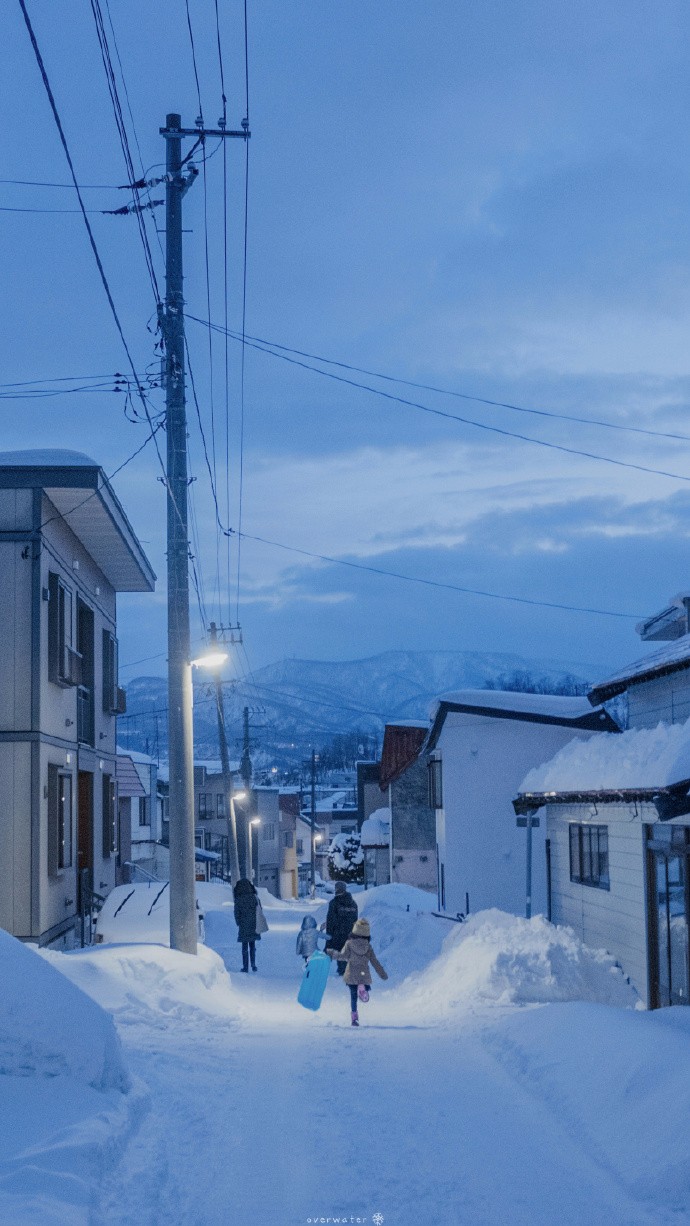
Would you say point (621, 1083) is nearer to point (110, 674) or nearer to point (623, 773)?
point (623, 773)

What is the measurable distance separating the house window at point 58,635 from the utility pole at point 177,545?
8.42 feet

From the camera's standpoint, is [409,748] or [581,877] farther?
[409,748]

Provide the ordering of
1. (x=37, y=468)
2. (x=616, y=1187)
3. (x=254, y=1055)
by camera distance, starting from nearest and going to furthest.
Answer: (x=616, y=1187)
(x=254, y=1055)
(x=37, y=468)

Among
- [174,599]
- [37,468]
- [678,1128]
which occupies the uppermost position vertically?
[37,468]

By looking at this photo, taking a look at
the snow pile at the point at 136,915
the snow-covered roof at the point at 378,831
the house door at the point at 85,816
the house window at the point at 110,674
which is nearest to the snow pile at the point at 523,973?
the snow pile at the point at 136,915

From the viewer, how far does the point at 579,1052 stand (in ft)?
27.7

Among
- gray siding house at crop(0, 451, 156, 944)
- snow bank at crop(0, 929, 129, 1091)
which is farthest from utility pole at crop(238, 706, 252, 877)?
snow bank at crop(0, 929, 129, 1091)

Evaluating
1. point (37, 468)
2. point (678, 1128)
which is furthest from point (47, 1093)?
point (37, 468)

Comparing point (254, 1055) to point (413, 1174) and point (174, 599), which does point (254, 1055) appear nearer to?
point (413, 1174)

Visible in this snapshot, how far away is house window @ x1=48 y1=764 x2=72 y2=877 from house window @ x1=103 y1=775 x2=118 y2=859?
5.17 meters

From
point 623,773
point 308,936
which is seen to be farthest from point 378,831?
point 623,773

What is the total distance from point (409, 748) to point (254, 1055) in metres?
30.2

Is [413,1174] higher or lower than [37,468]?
lower

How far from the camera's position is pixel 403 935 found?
25344mm
